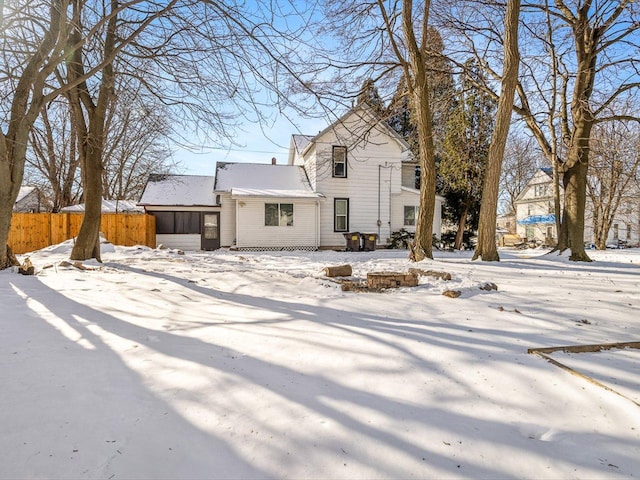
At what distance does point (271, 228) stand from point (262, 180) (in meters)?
2.77

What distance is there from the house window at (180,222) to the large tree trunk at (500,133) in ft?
39.9

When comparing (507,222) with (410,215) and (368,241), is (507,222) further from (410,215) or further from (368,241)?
(368,241)

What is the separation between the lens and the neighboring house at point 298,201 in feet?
51.8

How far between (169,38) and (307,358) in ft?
19.5

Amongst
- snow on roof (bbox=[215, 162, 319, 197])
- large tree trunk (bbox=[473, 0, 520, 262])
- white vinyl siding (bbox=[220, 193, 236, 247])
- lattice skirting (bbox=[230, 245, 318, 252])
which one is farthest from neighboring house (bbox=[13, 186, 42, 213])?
large tree trunk (bbox=[473, 0, 520, 262])

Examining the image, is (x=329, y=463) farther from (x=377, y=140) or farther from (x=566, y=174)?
(x=377, y=140)

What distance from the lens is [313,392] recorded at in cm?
205

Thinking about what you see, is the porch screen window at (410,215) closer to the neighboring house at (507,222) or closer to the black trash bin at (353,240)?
the black trash bin at (353,240)

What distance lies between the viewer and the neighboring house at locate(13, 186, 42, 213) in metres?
27.3

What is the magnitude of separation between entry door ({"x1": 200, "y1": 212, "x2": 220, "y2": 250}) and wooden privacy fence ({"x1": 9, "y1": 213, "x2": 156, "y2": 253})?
212 cm

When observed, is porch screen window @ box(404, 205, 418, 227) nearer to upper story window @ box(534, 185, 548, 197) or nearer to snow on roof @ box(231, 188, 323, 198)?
snow on roof @ box(231, 188, 323, 198)

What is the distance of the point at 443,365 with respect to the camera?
95.7 inches

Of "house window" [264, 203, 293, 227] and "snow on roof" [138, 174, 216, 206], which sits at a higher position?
"snow on roof" [138, 174, 216, 206]

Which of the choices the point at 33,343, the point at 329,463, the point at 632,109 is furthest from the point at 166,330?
the point at 632,109
